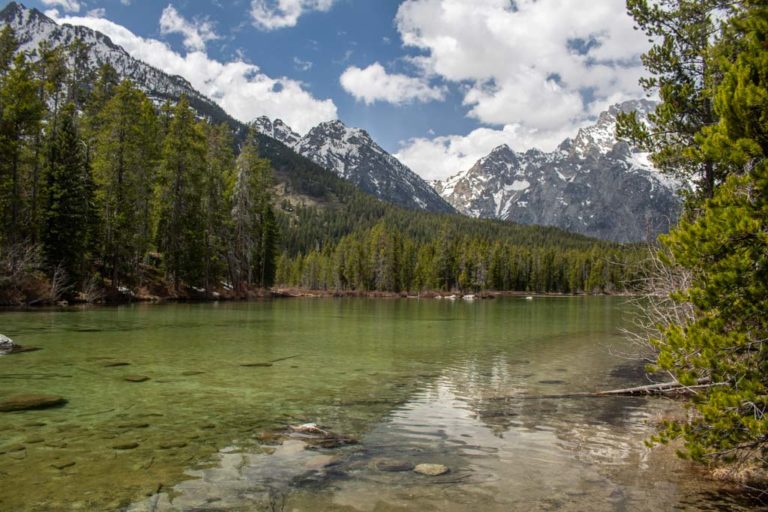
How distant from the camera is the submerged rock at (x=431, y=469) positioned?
28.0 feet

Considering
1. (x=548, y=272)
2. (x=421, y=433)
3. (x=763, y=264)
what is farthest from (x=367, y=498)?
(x=548, y=272)

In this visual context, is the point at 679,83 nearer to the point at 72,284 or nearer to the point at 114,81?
the point at 72,284

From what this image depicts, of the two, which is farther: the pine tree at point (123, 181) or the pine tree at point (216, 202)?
the pine tree at point (216, 202)

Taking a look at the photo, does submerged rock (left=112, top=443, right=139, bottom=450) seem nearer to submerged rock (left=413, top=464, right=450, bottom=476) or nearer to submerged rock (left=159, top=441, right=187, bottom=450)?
submerged rock (left=159, top=441, right=187, bottom=450)

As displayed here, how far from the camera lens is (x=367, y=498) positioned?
290 inches

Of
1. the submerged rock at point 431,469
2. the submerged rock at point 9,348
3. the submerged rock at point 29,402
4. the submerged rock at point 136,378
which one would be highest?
the submerged rock at point 9,348

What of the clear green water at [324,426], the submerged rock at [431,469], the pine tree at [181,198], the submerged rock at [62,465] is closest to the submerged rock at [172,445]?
the clear green water at [324,426]

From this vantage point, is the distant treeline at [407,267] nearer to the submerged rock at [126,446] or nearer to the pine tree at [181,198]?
the pine tree at [181,198]

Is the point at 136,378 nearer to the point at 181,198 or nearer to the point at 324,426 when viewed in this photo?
the point at 324,426

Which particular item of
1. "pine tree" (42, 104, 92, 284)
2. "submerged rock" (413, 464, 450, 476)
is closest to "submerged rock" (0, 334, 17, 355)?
"submerged rock" (413, 464, 450, 476)

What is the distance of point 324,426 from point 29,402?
684 cm

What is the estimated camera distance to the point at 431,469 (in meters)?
8.72

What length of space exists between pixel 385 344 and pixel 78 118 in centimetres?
5169

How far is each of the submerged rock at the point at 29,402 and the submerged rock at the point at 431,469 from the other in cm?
870
